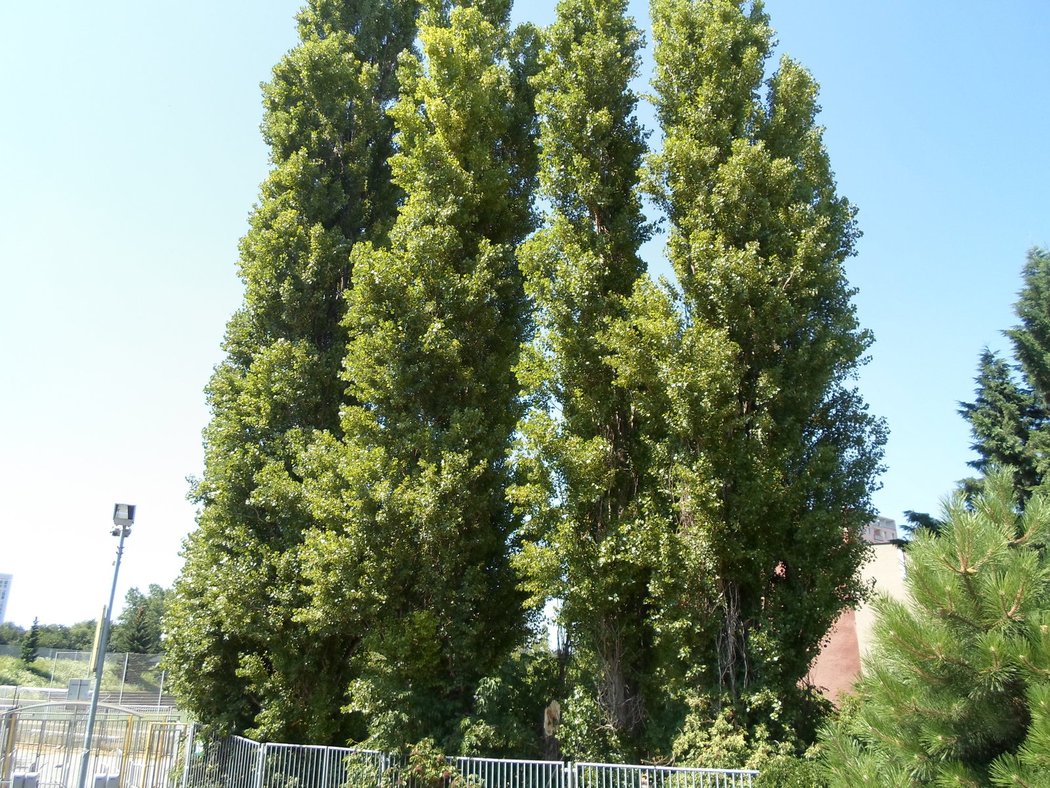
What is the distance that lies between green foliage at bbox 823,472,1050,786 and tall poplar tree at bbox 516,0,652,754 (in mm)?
6617

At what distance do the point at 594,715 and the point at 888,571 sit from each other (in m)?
19.7

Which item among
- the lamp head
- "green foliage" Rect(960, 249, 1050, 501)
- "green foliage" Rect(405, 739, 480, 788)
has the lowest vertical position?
"green foliage" Rect(405, 739, 480, 788)

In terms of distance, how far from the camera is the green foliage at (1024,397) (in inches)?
811

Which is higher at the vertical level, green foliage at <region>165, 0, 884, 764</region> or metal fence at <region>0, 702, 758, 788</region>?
green foliage at <region>165, 0, 884, 764</region>

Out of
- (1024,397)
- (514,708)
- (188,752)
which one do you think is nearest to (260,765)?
(188,752)

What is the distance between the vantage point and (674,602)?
37.7 ft

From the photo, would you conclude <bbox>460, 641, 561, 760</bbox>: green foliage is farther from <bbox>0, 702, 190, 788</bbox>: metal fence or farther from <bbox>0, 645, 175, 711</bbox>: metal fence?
<bbox>0, 645, 175, 711</bbox>: metal fence

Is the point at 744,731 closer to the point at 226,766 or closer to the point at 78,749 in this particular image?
the point at 226,766

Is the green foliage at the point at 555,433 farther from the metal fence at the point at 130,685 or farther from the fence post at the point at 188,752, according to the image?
the metal fence at the point at 130,685

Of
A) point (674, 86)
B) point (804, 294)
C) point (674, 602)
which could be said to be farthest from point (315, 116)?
point (674, 602)

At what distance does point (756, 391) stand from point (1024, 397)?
574 inches

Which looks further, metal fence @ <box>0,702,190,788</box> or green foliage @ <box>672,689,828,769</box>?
metal fence @ <box>0,702,190,788</box>

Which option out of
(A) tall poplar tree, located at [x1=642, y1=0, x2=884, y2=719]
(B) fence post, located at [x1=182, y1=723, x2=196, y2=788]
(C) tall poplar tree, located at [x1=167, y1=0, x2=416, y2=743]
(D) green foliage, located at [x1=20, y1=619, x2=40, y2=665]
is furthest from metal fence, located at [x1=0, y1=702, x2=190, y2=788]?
(D) green foliage, located at [x1=20, y1=619, x2=40, y2=665]

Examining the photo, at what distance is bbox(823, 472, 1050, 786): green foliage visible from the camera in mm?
4562
